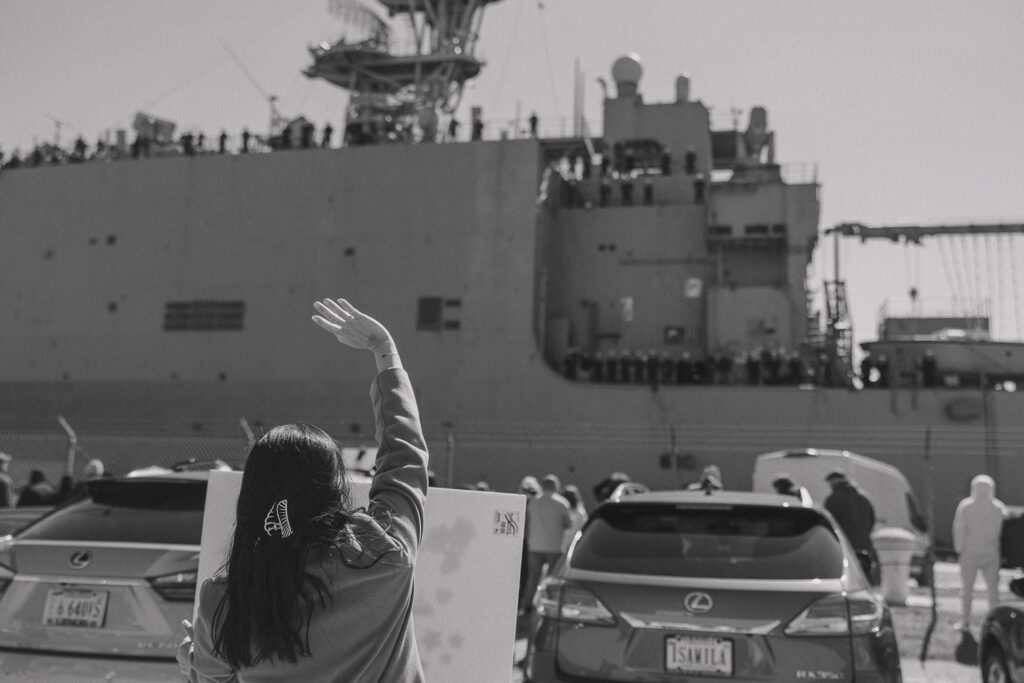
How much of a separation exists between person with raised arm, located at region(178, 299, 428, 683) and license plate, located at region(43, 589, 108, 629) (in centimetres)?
249

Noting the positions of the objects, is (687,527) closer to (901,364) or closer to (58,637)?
(58,637)

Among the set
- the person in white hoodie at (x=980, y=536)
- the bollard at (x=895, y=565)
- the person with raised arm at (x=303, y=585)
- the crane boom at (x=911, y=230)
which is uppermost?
the crane boom at (x=911, y=230)

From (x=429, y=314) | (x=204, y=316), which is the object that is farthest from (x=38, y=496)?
(x=204, y=316)

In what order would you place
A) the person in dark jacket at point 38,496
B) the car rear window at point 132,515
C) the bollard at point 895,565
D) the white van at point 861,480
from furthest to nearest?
the white van at point 861,480 → the bollard at point 895,565 → the person in dark jacket at point 38,496 → the car rear window at point 132,515

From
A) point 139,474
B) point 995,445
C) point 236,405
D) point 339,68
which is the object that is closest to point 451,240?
point 236,405

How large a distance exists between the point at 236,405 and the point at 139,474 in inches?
658

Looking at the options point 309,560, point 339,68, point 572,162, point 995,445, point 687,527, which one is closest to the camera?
point 309,560

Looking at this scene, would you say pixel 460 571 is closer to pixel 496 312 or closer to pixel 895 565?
pixel 895 565

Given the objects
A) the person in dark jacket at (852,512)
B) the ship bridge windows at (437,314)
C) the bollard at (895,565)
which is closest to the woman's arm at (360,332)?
the person in dark jacket at (852,512)

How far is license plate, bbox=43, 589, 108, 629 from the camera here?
4.04m

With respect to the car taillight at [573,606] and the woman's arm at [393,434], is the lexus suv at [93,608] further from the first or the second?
the woman's arm at [393,434]

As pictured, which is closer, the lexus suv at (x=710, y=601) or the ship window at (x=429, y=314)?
the lexus suv at (x=710, y=601)

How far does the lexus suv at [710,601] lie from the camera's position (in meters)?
4.00

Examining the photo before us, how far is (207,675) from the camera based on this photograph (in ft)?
6.00
